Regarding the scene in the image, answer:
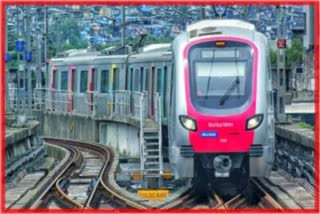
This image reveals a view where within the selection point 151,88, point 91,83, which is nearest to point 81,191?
point 151,88

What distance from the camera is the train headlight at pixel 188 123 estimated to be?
1527cm

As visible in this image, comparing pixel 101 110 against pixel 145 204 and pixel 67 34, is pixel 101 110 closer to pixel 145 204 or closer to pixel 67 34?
pixel 145 204

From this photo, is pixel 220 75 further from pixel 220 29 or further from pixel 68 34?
pixel 68 34

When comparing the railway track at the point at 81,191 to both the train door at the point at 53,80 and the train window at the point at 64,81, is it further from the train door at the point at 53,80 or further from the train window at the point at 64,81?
the train door at the point at 53,80

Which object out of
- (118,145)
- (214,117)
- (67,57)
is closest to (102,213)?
(214,117)

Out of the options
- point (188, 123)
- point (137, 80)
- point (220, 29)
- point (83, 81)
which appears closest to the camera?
point (188, 123)

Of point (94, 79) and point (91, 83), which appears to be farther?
point (91, 83)

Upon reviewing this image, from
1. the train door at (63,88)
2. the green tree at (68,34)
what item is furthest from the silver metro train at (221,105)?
the green tree at (68,34)

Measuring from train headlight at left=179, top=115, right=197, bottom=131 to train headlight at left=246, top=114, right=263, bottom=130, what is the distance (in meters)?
0.83

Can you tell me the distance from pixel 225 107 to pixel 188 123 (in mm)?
636

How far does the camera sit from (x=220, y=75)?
51.3 ft

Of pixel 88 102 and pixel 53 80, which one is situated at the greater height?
pixel 53 80

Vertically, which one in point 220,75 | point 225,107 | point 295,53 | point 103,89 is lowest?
point 225,107

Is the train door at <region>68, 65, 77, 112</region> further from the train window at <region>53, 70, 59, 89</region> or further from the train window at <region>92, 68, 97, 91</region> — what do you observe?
the train window at <region>92, 68, 97, 91</region>
